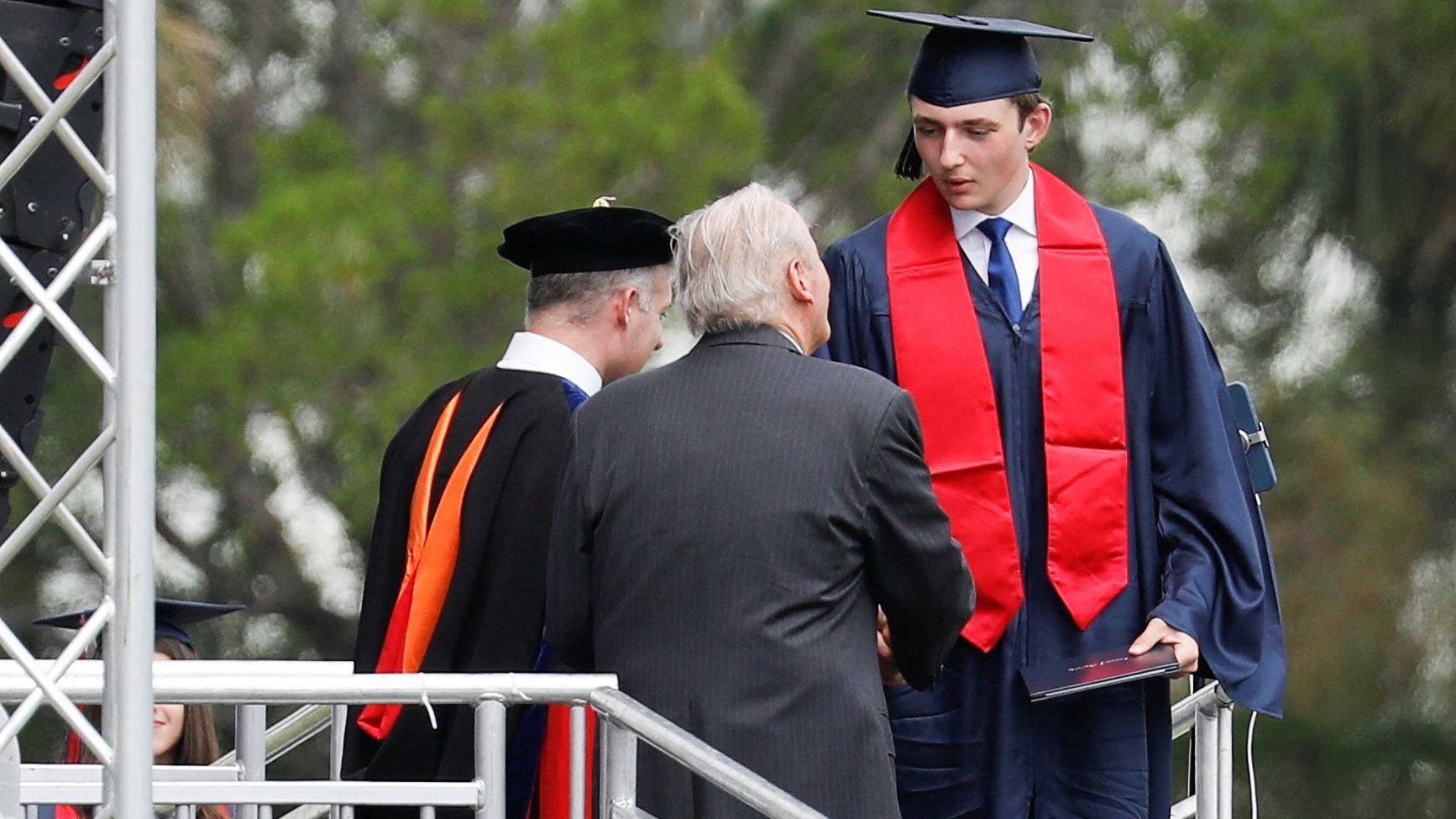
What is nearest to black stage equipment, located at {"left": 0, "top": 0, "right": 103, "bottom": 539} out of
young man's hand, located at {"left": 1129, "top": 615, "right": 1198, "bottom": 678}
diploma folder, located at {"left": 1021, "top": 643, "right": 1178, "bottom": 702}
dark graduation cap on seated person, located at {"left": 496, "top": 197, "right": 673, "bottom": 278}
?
dark graduation cap on seated person, located at {"left": 496, "top": 197, "right": 673, "bottom": 278}

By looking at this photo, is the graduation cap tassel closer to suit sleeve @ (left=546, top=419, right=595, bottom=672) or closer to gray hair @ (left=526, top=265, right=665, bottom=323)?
gray hair @ (left=526, top=265, right=665, bottom=323)

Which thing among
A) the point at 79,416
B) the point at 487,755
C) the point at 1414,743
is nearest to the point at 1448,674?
the point at 1414,743

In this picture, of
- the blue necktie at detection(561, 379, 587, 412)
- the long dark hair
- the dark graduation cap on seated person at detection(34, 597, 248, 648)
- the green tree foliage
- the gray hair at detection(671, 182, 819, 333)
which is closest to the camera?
the gray hair at detection(671, 182, 819, 333)

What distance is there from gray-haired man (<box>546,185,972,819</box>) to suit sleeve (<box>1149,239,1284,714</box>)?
53 cm

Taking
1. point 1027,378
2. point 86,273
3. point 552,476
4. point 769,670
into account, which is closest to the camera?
point 86,273

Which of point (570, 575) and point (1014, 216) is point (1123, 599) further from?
point (570, 575)

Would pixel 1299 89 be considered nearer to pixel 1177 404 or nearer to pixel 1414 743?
pixel 1414 743

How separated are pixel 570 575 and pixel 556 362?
31.2 inches

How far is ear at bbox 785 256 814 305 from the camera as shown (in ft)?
10.5

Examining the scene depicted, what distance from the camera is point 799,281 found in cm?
319

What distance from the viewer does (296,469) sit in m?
11.4

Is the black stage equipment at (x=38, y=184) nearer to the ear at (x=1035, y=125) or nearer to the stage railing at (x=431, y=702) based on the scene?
the stage railing at (x=431, y=702)

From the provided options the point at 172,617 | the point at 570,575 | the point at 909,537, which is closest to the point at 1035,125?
the point at 909,537

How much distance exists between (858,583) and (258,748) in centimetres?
128
